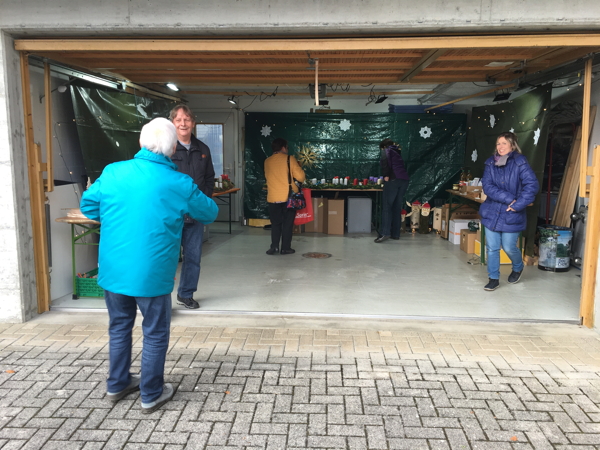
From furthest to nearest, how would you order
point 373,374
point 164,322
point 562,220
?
point 562,220 < point 373,374 < point 164,322

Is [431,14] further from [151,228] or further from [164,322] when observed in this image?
[164,322]

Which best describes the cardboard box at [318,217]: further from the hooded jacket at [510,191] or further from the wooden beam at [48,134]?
the wooden beam at [48,134]

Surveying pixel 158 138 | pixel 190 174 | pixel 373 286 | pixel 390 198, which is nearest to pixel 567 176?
pixel 390 198

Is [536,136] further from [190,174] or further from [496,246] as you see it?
[190,174]

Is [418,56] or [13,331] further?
[418,56]

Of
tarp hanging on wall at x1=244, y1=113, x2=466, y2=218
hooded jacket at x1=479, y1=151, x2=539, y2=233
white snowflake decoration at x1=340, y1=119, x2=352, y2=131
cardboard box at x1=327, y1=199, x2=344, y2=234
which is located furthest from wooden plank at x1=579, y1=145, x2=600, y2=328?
white snowflake decoration at x1=340, y1=119, x2=352, y2=131

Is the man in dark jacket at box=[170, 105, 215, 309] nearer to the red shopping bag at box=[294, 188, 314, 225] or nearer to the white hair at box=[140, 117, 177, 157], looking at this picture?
the white hair at box=[140, 117, 177, 157]

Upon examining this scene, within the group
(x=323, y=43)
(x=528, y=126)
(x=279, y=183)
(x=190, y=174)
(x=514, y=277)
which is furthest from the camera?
(x=279, y=183)

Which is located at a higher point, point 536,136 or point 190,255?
point 536,136

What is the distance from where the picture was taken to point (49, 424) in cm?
→ 259

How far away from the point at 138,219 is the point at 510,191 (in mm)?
3975

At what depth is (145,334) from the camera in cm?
266

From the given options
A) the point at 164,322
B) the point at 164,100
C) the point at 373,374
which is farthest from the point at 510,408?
the point at 164,100

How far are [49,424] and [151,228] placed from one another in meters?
1.21
